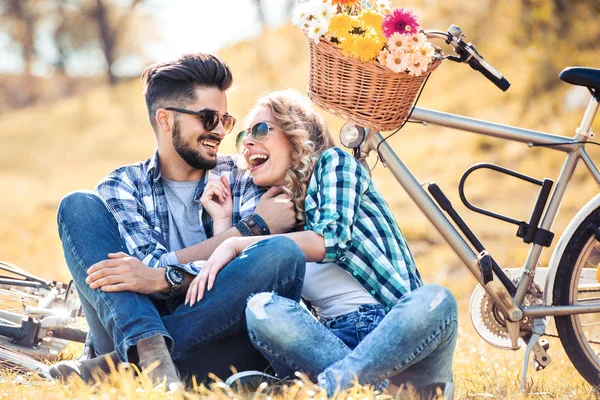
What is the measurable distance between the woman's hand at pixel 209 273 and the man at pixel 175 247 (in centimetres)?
4

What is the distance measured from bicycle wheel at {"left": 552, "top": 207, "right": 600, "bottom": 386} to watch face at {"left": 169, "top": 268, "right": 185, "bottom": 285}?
166 cm

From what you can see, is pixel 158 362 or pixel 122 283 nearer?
pixel 158 362

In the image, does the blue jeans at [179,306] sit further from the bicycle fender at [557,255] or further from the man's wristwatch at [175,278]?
the bicycle fender at [557,255]

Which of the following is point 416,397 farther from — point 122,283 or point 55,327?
point 55,327

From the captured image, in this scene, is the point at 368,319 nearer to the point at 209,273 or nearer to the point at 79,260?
the point at 209,273

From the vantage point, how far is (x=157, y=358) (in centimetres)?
298

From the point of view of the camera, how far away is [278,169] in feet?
11.8

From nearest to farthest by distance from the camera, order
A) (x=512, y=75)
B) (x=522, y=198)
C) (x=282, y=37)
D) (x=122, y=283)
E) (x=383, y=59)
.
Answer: (x=122, y=283)
(x=383, y=59)
(x=522, y=198)
(x=512, y=75)
(x=282, y=37)

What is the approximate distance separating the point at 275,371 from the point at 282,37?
1824 cm

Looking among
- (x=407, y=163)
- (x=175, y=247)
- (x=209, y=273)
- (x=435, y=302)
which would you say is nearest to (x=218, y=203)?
(x=175, y=247)

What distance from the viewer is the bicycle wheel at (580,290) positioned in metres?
3.59

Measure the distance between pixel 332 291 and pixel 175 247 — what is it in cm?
79

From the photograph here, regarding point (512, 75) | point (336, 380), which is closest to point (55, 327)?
point (336, 380)

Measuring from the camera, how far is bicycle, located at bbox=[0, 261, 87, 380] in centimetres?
328
